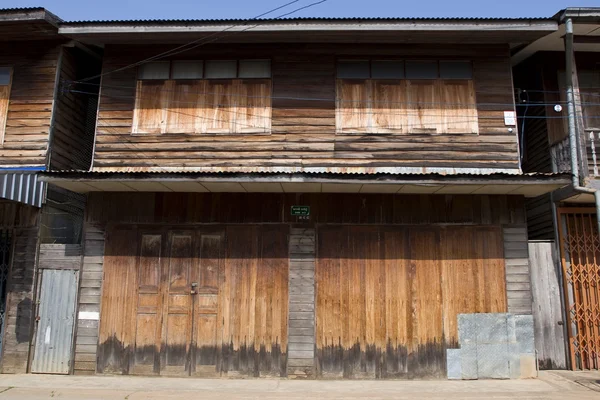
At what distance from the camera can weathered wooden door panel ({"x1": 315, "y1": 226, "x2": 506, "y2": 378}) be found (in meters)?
8.66

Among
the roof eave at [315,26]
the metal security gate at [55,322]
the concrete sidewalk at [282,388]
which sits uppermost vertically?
the roof eave at [315,26]

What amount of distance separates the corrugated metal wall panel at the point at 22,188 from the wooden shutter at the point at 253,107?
394cm

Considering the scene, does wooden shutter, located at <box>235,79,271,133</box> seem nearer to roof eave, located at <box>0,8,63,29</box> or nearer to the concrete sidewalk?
roof eave, located at <box>0,8,63,29</box>

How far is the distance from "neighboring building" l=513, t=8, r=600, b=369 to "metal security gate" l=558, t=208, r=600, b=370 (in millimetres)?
17

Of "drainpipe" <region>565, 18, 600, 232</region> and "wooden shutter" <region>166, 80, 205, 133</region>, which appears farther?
"wooden shutter" <region>166, 80, 205, 133</region>

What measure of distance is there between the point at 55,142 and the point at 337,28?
6.18m

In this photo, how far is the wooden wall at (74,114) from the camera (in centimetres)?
972

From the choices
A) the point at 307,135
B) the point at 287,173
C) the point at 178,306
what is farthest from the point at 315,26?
the point at 178,306

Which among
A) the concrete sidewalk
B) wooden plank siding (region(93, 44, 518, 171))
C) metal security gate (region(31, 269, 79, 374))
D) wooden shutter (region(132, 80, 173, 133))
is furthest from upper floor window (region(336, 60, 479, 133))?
metal security gate (region(31, 269, 79, 374))

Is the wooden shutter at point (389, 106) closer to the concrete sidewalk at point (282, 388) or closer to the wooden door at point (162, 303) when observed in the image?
the wooden door at point (162, 303)

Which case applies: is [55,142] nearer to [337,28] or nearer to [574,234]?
[337,28]

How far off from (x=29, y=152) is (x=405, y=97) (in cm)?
772

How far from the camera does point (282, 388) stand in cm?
792

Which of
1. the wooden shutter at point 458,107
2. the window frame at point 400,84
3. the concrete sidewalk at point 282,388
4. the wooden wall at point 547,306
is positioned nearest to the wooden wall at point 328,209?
the wooden wall at point 547,306
